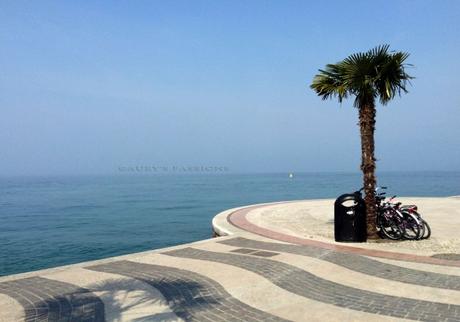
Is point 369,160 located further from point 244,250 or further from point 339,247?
point 244,250

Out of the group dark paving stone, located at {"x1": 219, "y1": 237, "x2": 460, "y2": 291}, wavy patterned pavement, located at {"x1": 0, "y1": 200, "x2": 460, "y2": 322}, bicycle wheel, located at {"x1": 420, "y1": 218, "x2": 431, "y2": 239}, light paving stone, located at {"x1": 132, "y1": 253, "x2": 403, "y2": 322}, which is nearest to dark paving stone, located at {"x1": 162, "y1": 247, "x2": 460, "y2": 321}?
wavy patterned pavement, located at {"x1": 0, "y1": 200, "x2": 460, "y2": 322}

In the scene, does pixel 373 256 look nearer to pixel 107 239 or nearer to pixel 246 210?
pixel 246 210

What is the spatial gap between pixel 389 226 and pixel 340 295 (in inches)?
236

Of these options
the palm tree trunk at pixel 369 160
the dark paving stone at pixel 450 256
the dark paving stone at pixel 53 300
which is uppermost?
the palm tree trunk at pixel 369 160

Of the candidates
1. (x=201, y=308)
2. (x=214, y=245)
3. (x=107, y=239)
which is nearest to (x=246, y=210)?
(x=107, y=239)

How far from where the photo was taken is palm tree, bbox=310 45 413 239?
11.7 m

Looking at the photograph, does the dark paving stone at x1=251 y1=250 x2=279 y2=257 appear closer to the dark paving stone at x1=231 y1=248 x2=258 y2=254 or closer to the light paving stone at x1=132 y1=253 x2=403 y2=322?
the dark paving stone at x1=231 y1=248 x2=258 y2=254

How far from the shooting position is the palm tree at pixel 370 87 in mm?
11742

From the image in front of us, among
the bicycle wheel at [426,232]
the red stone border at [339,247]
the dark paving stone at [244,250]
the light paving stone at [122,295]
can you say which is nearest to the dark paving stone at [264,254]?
the dark paving stone at [244,250]

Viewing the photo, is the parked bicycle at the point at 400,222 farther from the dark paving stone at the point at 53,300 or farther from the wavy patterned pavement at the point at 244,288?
the dark paving stone at the point at 53,300

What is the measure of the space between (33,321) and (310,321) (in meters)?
3.64

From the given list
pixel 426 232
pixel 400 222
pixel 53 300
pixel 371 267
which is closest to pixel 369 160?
pixel 400 222

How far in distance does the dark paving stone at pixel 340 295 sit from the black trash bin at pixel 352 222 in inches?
130

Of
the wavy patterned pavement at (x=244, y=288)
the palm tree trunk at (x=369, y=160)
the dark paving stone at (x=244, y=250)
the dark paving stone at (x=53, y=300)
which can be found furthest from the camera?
the palm tree trunk at (x=369, y=160)
